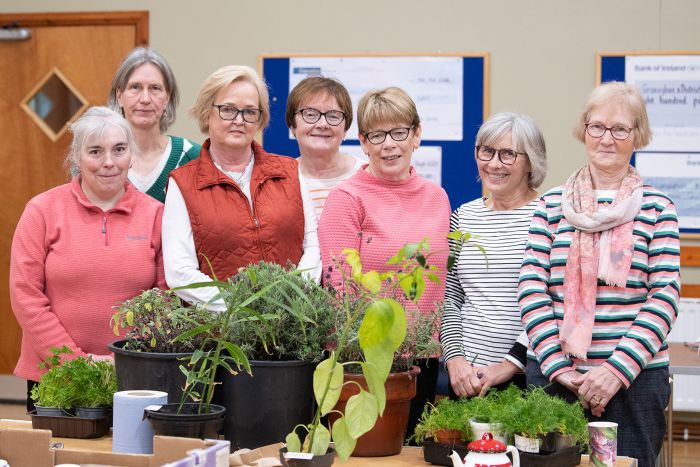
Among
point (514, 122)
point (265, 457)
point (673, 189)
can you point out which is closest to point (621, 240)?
point (514, 122)

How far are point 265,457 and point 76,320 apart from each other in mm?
986

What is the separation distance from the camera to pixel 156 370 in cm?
183

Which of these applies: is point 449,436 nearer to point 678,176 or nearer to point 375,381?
point 375,381

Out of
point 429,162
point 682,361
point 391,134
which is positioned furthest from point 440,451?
point 429,162

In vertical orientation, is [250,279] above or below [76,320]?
above

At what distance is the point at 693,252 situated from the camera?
4.96 meters

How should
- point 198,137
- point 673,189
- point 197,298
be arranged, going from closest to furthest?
point 197,298
point 673,189
point 198,137

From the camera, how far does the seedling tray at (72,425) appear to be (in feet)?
6.29

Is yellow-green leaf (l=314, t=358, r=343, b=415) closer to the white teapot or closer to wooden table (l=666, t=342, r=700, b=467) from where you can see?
the white teapot

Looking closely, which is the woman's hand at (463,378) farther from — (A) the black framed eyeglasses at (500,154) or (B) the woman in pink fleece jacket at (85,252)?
(B) the woman in pink fleece jacket at (85,252)

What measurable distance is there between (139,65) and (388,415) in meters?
1.70

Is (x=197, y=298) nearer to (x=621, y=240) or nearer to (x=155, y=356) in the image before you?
(x=155, y=356)

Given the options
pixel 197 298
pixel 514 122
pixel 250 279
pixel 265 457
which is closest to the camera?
pixel 265 457

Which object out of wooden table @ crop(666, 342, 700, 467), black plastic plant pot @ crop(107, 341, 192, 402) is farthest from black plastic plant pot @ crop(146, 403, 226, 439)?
wooden table @ crop(666, 342, 700, 467)
